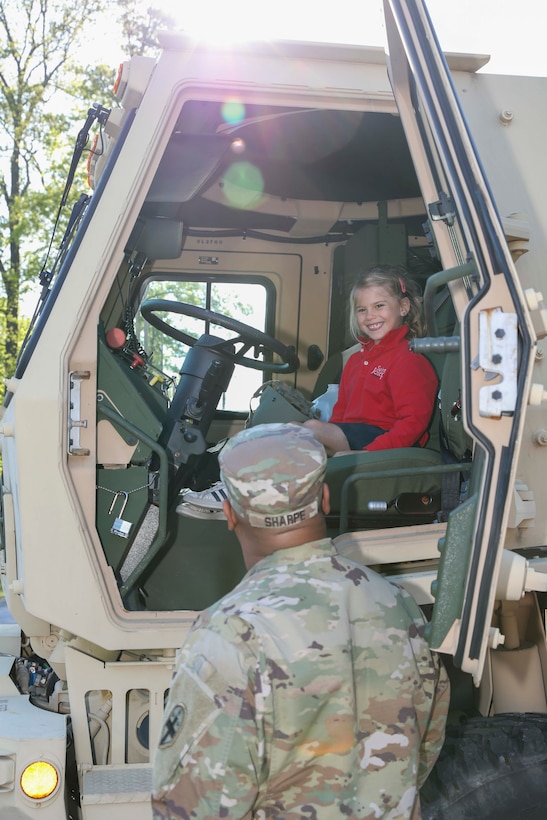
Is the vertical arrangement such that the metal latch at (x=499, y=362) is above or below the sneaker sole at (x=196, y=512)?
above

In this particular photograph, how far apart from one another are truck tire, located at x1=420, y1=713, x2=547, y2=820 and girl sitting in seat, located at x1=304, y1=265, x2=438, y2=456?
1.01 m

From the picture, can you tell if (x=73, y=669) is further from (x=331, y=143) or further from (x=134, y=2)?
(x=134, y=2)

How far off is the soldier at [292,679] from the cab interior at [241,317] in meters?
0.56

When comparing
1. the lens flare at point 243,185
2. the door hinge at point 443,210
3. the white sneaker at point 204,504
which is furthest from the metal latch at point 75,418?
the lens flare at point 243,185

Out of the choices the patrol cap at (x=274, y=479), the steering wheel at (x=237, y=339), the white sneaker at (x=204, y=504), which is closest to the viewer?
the patrol cap at (x=274, y=479)

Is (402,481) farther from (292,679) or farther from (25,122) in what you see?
(25,122)

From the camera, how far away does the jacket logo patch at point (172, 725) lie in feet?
5.38

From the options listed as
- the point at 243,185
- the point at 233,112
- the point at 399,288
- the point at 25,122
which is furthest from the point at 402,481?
the point at 25,122

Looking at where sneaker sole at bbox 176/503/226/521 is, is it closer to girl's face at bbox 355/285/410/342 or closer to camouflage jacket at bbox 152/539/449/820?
girl's face at bbox 355/285/410/342

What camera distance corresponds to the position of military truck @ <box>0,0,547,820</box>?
242cm

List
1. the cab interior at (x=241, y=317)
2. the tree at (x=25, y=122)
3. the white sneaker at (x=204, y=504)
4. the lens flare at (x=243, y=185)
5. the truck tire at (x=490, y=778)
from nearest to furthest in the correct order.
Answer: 1. the truck tire at (x=490, y=778)
2. the cab interior at (x=241, y=317)
3. the white sneaker at (x=204, y=504)
4. the lens flare at (x=243, y=185)
5. the tree at (x=25, y=122)

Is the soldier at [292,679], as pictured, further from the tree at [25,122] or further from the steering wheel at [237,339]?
the tree at [25,122]

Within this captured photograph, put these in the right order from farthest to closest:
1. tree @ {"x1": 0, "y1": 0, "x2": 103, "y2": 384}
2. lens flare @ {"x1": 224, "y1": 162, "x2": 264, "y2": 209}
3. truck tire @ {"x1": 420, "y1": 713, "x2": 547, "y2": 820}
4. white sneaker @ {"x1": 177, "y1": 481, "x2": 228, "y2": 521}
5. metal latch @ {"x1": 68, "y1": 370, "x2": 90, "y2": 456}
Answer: tree @ {"x1": 0, "y1": 0, "x2": 103, "y2": 384} → lens flare @ {"x1": 224, "y1": 162, "x2": 264, "y2": 209} → white sneaker @ {"x1": 177, "y1": 481, "x2": 228, "y2": 521} → metal latch @ {"x1": 68, "y1": 370, "x2": 90, "y2": 456} → truck tire @ {"x1": 420, "y1": 713, "x2": 547, "y2": 820}

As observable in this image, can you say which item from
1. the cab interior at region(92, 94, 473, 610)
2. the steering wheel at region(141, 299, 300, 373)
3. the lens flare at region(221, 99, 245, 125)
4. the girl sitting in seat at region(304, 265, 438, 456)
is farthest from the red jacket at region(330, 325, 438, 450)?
the lens flare at region(221, 99, 245, 125)
